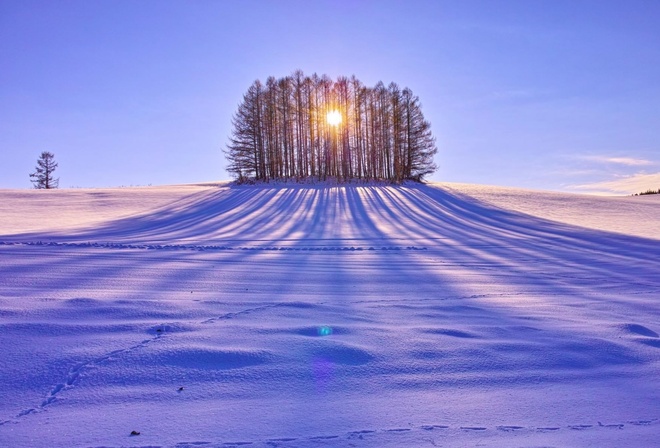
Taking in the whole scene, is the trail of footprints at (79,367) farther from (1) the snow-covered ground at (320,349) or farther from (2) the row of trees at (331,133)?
(2) the row of trees at (331,133)

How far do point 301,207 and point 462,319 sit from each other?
1685cm

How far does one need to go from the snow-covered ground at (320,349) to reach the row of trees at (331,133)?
27.3 m

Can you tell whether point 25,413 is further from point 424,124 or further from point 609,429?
point 424,124

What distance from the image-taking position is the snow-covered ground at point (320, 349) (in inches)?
97.8

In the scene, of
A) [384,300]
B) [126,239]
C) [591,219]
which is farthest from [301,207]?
[384,300]

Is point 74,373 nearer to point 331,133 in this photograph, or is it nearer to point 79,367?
point 79,367

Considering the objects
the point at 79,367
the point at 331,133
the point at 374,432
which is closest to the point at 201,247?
the point at 79,367

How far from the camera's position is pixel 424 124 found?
35938 millimetres

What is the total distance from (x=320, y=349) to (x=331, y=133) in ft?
110

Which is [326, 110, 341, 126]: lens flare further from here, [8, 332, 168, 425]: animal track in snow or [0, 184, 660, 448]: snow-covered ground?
[8, 332, 168, 425]: animal track in snow

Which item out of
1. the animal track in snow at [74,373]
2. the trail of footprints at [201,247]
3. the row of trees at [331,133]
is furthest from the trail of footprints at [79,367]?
the row of trees at [331,133]

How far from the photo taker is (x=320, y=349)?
3.47 meters

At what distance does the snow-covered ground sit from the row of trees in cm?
2731

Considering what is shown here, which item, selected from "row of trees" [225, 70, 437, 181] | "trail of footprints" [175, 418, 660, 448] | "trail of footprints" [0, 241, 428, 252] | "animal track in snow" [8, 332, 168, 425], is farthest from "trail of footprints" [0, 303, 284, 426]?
"row of trees" [225, 70, 437, 181]
